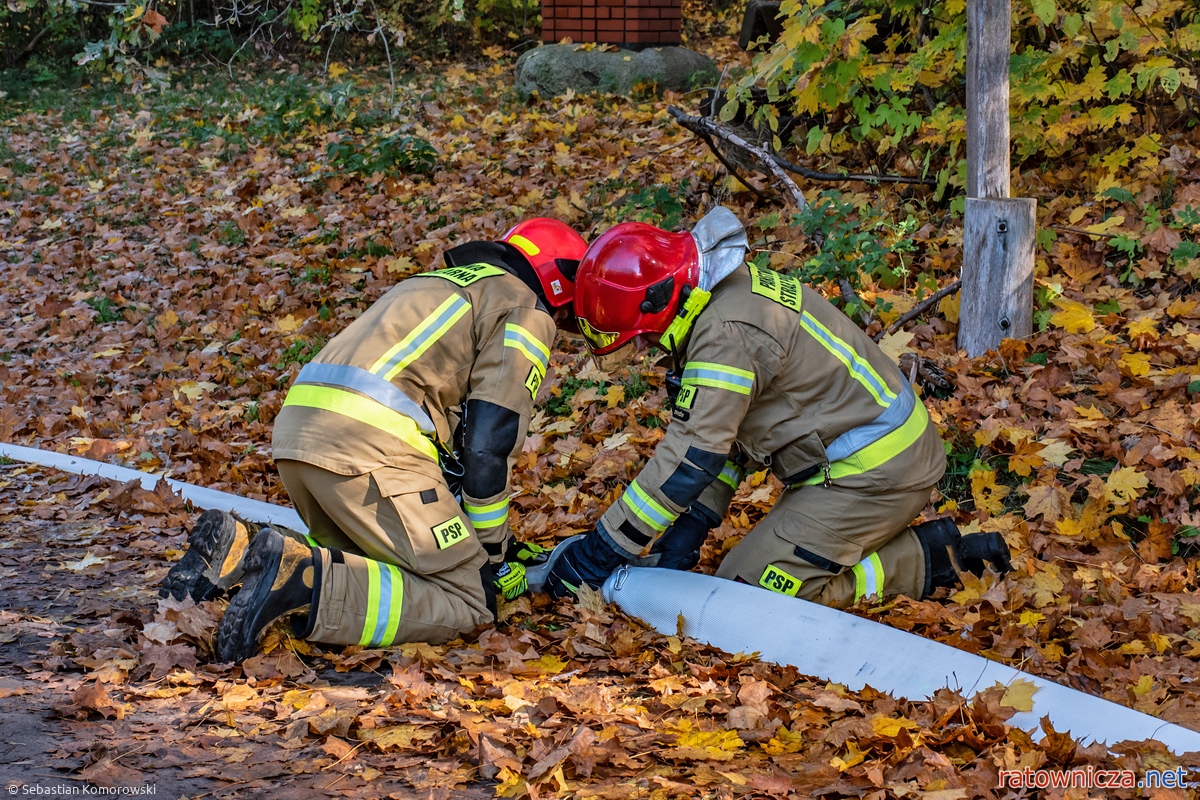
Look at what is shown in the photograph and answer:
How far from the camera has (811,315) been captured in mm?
3619

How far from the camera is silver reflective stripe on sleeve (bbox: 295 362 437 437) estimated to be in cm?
344

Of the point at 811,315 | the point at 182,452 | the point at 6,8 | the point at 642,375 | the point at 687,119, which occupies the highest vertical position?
the point at 6,8

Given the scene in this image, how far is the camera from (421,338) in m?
3.50

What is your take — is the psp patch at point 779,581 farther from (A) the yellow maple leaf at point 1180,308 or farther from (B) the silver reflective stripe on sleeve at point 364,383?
(A) the yellow maple leaf at point 1180,308

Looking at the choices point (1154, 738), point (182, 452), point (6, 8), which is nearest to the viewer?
point (1154, 738)

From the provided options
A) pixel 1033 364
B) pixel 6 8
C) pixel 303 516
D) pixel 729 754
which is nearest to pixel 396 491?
pixel 303 516

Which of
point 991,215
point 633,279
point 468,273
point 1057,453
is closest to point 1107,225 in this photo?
point 991,215

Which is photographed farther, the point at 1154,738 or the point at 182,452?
the point at 182,452

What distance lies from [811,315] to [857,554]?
0.90m

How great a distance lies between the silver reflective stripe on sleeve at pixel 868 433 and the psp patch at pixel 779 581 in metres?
0.45

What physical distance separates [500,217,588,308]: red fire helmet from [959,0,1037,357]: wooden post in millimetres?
2465

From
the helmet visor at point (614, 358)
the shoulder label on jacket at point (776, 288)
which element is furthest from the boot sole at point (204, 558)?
the shoulder label on jacket at point (776, 288)

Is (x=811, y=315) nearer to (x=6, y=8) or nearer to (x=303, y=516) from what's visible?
(x=303, y=516)

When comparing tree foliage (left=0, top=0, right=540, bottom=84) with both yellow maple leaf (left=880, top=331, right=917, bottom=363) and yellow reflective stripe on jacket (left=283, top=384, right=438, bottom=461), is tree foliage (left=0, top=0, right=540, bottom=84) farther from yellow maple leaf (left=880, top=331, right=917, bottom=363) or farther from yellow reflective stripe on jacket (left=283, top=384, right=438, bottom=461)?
yellow reflective stripe on jacket (left=283, top=384, right=438, bottom=461)
